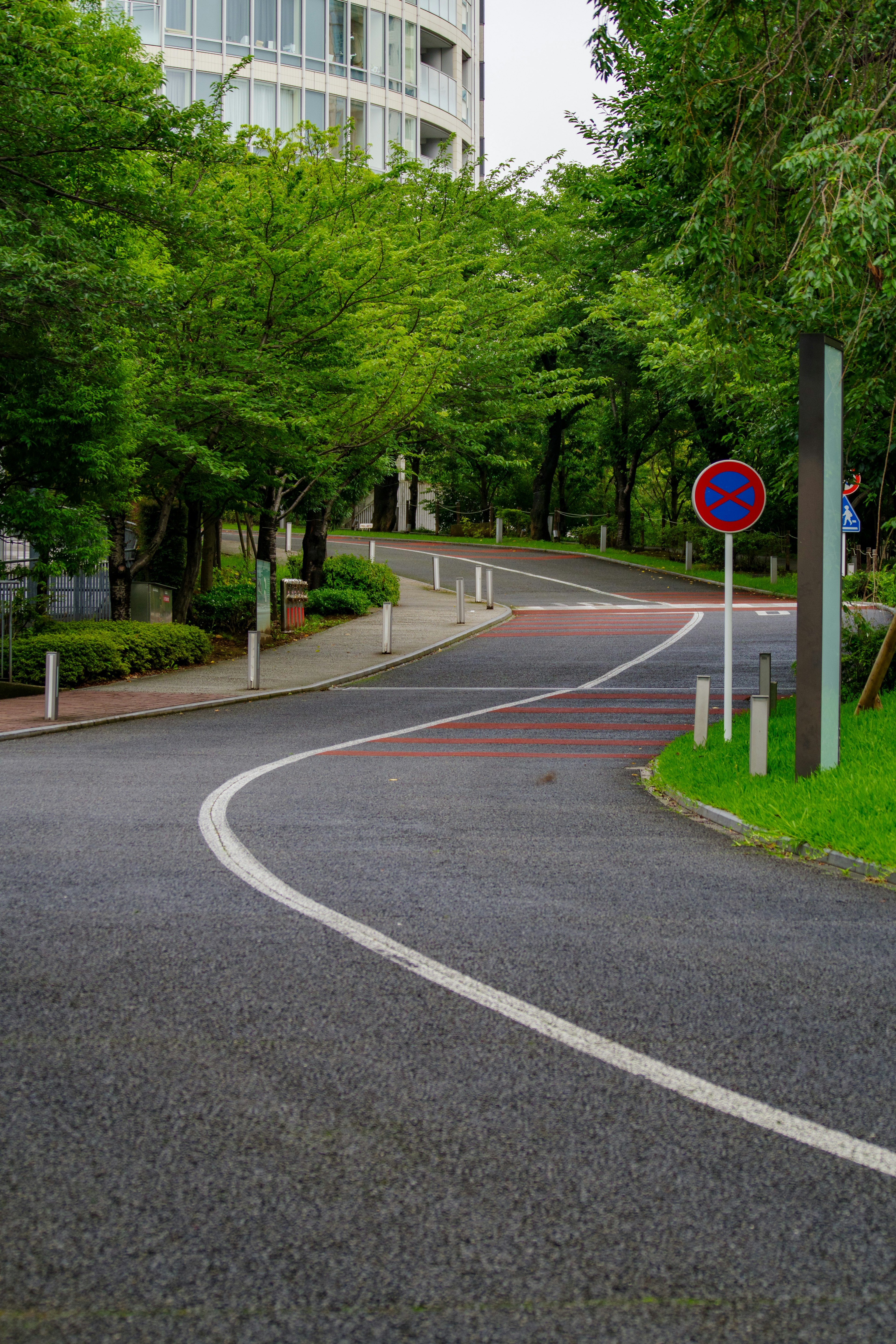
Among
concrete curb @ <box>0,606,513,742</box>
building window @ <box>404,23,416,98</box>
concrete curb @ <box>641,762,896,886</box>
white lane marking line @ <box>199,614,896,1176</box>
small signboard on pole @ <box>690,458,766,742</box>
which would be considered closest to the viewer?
white lane marking line @ <box>199,614,896,1176</box>

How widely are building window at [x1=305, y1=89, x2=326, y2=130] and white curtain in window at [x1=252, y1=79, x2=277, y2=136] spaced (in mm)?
1432

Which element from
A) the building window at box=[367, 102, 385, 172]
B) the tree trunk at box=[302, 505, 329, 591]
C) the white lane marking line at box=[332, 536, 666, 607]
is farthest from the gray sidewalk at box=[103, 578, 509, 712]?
the building window at box=[367, 102, 385, 172]

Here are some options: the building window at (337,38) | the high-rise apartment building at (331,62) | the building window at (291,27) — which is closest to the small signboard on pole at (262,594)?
the high-rise apartment building at (331,62)

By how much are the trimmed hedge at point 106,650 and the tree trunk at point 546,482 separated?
1285 inches

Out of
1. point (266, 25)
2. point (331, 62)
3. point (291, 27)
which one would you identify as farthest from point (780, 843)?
point (331, 62)

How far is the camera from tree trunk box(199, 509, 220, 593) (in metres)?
29.6

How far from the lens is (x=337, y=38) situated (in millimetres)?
54750

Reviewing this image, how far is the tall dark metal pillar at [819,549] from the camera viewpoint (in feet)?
33.8

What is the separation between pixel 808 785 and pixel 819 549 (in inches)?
74.6

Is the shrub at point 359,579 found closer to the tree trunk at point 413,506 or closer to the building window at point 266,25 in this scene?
the tree trunk at point 413,506

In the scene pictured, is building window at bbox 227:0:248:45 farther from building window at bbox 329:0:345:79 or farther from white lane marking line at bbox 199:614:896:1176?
white lane marking line at bbox 199:614:896:1176

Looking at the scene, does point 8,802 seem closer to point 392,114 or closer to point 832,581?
point 832,581

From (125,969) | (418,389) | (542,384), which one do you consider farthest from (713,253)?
(542,384)

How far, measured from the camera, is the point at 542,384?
47.5 metres
